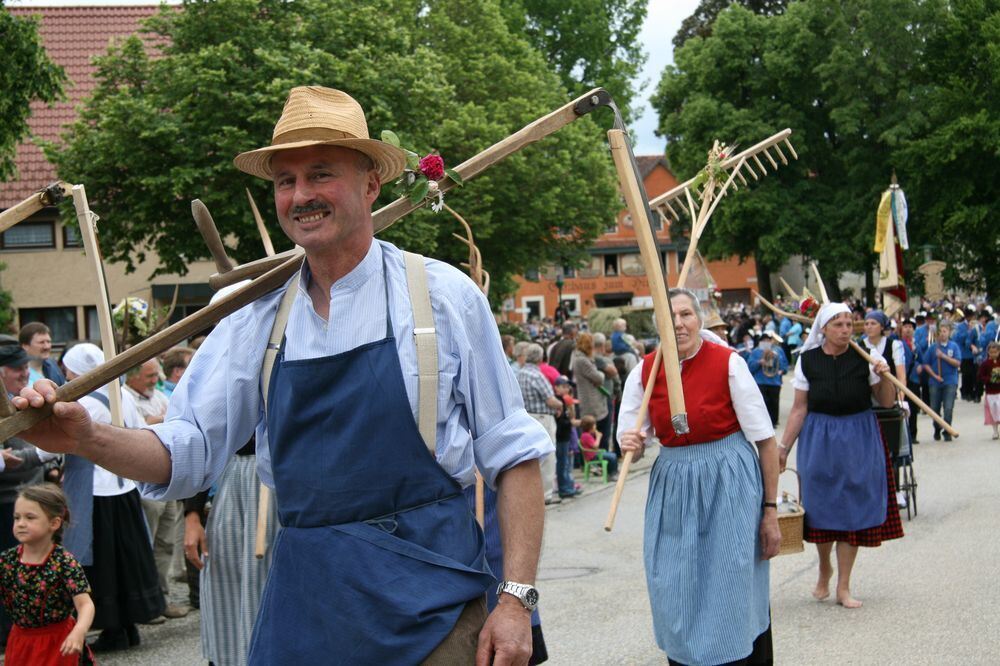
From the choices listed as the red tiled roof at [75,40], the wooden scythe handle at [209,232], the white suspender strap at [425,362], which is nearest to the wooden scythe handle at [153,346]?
the white suspender strap at [425,362]

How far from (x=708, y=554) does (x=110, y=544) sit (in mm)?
3884

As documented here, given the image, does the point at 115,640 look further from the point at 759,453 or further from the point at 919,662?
the point at 919,662

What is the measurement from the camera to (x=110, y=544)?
7461 millimetres

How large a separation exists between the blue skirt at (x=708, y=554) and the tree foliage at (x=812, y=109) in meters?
34.3

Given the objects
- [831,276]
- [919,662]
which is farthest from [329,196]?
[831,276]

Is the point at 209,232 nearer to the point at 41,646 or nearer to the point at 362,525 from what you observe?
the point at 362,525

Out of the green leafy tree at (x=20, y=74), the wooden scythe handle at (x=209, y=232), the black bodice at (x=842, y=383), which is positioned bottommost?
the black bodice at (x=842, y=383)

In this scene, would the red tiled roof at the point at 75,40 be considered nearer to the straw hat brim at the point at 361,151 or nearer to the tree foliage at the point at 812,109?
the tree foliage at the point at 812,109

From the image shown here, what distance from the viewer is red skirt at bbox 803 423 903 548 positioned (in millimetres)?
7949

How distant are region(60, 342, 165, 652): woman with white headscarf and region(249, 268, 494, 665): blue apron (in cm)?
487

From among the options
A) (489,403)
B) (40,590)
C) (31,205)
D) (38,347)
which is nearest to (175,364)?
(38,347)

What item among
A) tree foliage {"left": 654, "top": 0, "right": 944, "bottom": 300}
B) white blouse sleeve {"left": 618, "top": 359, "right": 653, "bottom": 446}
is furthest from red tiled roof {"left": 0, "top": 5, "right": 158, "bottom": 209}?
white blouse sleeve {"left": 618, "top": 359, "right": 653, "bottom": 446}

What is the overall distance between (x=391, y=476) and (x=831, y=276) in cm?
4025

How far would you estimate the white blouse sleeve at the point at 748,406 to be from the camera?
562cm
